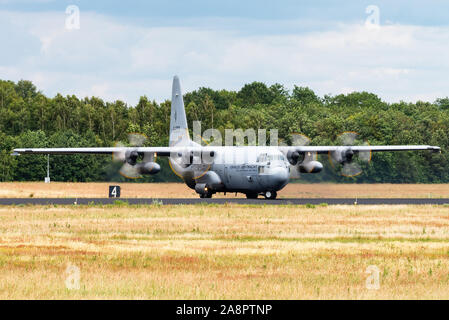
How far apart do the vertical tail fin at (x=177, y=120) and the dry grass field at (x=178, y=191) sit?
5275mm

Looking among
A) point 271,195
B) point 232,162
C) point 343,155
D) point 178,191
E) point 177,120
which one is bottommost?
point 178,191

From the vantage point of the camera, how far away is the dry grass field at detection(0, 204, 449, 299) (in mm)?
18375

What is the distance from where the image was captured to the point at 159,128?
112m

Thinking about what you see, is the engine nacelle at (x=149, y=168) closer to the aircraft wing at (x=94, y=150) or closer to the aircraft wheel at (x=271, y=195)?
the aircraft wing at (x=94, y=150)

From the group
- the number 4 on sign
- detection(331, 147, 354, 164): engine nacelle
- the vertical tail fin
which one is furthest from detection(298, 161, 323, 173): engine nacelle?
the number 4 on sign

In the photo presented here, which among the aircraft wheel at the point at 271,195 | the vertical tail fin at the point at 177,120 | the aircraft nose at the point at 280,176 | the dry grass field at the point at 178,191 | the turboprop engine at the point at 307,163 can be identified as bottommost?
the dry grass field at the point at 178,191

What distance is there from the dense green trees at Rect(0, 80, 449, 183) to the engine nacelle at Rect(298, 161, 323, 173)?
5774 mm

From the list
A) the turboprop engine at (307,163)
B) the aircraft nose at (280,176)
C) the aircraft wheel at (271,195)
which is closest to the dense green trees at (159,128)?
the turboprop engine at (307,163)

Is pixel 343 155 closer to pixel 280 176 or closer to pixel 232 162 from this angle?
pixel 280 176

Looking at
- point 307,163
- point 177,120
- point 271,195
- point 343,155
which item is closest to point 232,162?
point 271,195

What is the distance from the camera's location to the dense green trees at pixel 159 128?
260 feet

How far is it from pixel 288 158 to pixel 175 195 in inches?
484

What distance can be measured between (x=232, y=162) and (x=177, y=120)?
10662mm

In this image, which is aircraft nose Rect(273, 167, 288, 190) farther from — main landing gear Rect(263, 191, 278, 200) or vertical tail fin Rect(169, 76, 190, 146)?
vertical tail fin Rect(169, 76, 190, 146)
